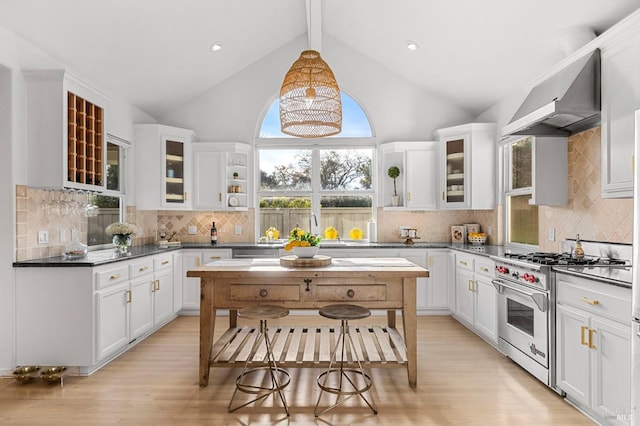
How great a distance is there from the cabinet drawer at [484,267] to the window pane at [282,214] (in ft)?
8.41

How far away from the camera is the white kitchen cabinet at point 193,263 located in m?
5.44

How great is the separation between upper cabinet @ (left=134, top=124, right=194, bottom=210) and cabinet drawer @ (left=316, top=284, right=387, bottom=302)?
312 centimetres

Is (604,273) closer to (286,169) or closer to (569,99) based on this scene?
(569,99)

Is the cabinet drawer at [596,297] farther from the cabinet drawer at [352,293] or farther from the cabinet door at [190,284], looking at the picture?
the cabinet door at [190,284]

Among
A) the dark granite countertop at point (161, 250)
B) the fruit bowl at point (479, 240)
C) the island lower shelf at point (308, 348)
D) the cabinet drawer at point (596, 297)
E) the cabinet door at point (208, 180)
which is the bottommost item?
the island lower shelf at point (308, 348)

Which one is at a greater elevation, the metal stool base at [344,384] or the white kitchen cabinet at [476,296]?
the white kitchen cabinet at [476,296]

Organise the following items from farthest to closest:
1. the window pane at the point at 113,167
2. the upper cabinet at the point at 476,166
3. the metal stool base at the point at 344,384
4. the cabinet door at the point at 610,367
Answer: the upper cabinet at the point at 476,166 → the window pane at the point at 113,167 → the metal stool base at the point at 344,384 → the cabinet door at the point at 610,367

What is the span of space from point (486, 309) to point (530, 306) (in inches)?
39.6

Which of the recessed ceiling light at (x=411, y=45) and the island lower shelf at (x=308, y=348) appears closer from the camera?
the island lower shelf at (x=308, y=348)

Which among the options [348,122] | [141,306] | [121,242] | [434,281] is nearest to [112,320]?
Answer: [141,306]

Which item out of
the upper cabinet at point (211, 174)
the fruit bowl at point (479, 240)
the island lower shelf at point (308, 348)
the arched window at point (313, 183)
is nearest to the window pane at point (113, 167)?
the upper cabinet at point (211, 174)

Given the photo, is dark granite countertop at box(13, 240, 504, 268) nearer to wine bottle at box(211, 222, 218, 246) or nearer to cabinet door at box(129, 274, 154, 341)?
wine bottle at box(211, 222, 218, 246)

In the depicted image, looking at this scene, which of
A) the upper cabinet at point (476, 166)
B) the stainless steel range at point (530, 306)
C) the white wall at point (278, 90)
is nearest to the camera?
the stainless steel range at point (530, 306)

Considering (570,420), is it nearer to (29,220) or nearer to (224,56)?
(29,220)
